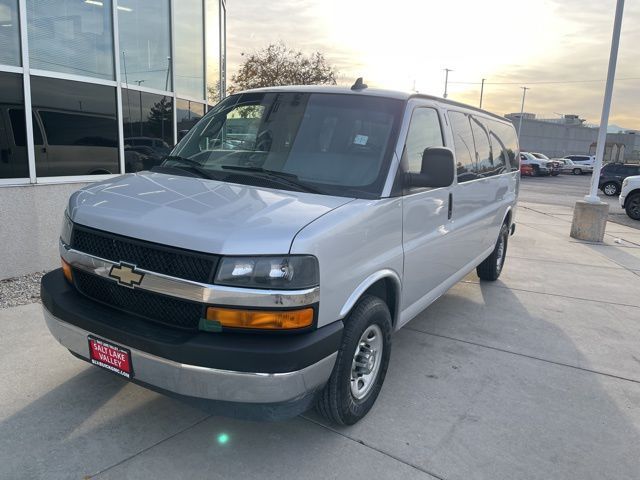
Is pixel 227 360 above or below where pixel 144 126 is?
below

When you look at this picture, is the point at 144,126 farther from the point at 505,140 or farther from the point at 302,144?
the point at 505,140

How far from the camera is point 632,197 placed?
1573 centimetres

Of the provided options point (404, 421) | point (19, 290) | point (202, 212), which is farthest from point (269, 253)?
point (19, 290)

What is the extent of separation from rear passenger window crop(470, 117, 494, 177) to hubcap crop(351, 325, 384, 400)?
260 cm

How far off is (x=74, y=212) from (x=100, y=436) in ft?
4.34

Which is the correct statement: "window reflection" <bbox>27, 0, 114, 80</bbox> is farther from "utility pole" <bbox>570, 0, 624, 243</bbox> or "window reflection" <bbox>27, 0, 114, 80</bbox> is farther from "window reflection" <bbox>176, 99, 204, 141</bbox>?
"utility pole" <bbox>570, 0, 624, 243</bbox>

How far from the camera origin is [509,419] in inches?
136

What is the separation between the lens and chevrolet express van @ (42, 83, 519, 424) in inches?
97.2

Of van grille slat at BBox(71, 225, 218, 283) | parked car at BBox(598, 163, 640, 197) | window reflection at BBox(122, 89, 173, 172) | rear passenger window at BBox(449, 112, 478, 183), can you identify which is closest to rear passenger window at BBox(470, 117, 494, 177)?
rear passenger window at BBox(449, 112, 478, 183)

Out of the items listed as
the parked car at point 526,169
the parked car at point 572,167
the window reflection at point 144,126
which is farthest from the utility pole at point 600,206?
the parked car at point 572,167

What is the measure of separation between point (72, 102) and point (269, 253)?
16.3ft

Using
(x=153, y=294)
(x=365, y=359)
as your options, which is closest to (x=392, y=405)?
(x=365, y=359)

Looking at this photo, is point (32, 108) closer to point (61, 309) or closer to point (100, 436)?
point (61, 309)

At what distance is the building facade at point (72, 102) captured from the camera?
5.54 m
